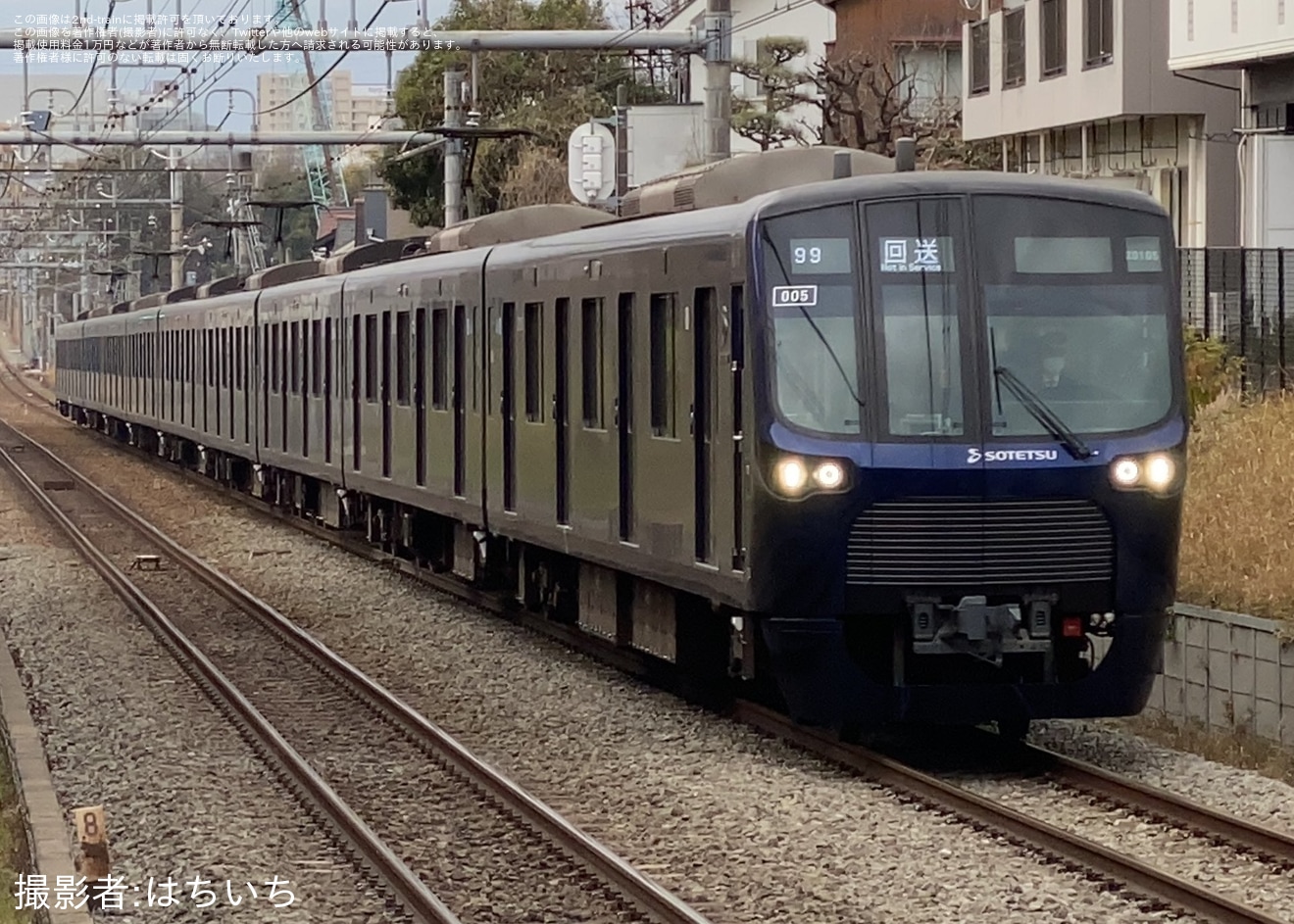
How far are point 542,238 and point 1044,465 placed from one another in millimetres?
5285

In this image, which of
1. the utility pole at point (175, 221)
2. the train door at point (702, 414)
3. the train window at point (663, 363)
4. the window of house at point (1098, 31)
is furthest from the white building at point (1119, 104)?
the utility pole at point (175, 221)

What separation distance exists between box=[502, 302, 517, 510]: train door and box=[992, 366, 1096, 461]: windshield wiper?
546 cm

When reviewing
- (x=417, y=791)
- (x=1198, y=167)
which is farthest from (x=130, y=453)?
(x=417, y=791)

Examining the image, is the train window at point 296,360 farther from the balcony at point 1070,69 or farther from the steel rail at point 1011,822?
the steel rail at point 1011,822

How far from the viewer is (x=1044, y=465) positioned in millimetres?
9898

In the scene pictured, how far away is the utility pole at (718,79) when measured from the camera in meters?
17.1

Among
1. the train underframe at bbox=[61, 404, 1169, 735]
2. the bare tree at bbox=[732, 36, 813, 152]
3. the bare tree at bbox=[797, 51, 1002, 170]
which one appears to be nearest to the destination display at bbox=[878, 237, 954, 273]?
the train underframe at bbox=[61, 404, 1169, 735]

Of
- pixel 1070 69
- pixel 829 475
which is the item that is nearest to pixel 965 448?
pixel 829 475

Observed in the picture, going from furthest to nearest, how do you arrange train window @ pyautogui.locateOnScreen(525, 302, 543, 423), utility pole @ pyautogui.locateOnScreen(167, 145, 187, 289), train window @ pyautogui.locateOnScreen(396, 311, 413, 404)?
1. utility pole @ pyautogui.locateOnScreen(167, 145, 187, 289)
2. train window @ pyautogui.locateOnScreen(396, 311, 413, 404)
3. train window @ pyautogui.locateOnScreen(525, 302, 543, 423)

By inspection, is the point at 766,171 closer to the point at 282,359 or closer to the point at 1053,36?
the point at 282,359

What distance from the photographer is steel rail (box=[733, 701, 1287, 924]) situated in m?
7.55

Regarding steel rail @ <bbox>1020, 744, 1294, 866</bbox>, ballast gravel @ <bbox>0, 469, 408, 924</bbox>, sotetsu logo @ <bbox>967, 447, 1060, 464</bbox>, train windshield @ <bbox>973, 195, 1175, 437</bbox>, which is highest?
train windshield @ <bbox>973, 195, 1175, 437</bbox>

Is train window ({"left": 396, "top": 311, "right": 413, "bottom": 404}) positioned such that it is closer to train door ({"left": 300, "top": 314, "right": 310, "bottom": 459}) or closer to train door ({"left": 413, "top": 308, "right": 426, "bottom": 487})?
train door ({"left": 413, "top": 308, "right": 426, "bottom": 487})

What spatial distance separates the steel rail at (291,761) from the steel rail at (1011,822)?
213 cm
